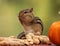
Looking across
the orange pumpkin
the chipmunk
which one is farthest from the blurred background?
the orange pumpkin

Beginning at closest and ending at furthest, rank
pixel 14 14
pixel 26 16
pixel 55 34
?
pixel 55 34
pixel 26 16
pixel 14 14

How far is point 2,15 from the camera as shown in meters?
1.28

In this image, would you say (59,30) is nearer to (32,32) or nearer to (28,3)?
(32,32)

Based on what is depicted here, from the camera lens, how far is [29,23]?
1192mm

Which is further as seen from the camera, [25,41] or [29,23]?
[29,23]

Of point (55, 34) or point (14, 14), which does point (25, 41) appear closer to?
point (55, 34)

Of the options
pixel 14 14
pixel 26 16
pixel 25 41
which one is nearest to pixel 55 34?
pixel 25 41

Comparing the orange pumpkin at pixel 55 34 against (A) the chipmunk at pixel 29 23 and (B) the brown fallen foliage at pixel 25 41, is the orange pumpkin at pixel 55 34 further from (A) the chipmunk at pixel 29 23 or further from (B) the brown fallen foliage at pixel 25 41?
(A) the chipmunk at pixel 29 23

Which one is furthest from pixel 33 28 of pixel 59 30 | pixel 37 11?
pixel 59 30

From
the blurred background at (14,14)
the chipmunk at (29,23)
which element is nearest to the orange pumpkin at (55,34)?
the chipmunk at (29,23)

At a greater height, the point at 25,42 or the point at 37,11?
the point at 37,11

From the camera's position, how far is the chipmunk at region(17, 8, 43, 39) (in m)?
1.17

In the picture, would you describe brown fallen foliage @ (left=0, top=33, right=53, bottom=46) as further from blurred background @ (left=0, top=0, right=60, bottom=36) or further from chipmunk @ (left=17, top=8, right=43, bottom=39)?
blurred background @ (left=0, top=0, right=60, bottom=36)

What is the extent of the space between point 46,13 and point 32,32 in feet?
0.68
